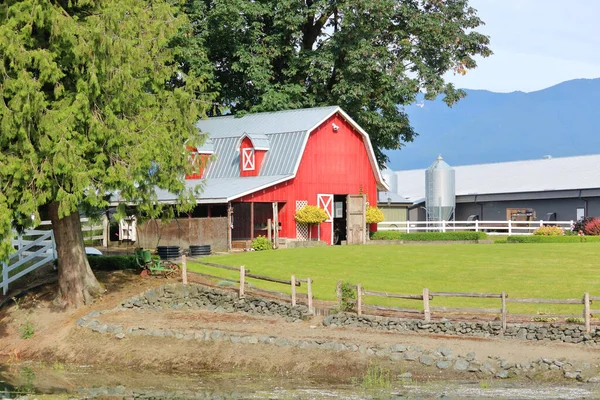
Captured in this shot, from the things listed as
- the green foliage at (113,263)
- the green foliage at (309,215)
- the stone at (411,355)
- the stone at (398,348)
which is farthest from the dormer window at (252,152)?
the stone at (411,355)

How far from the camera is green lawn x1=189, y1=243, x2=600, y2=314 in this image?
27016 millimetres

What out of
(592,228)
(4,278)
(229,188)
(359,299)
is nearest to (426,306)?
(359,299)

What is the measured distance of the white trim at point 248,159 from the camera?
43812mm

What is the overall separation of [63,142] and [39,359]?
610 centimetres

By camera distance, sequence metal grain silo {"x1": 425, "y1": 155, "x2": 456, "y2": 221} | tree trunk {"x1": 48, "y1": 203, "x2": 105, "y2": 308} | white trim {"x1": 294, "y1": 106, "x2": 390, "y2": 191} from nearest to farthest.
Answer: tree trunk {"x1": 48, "y1": 203, "x2": 105, "y2": 308} < white trim {"x1": 294, "y1": 106, "x2": 390, "y2": 191} < metal grain silo {"x1": 425, "y1": 155, "x2": 456, "y2": 221}

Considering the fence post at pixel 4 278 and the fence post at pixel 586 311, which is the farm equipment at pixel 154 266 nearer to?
the fence post at pixel 4 278

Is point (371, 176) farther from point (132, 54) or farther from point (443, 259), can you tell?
point (132, 54)

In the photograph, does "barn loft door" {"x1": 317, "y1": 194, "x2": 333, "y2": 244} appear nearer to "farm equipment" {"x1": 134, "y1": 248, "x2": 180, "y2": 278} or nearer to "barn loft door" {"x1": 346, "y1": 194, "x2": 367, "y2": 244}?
"barn loft door" {"x1": 346, "y1": 194, "x2": 367, "y2": 244}

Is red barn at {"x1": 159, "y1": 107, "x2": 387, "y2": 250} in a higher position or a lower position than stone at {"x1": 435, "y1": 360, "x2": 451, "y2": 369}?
higher

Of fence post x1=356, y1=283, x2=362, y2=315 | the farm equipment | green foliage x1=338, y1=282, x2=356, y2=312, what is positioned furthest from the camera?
the farm equipment

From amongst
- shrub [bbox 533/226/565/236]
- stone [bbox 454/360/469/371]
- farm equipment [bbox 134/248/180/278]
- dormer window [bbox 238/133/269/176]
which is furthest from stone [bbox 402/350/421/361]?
shrub [bbox 533/226/565/236]

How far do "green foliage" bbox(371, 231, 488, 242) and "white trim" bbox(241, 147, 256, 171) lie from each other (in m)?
7.92

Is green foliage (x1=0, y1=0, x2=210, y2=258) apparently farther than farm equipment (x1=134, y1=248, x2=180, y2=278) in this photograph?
No

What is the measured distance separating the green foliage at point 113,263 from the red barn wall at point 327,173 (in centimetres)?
1003
